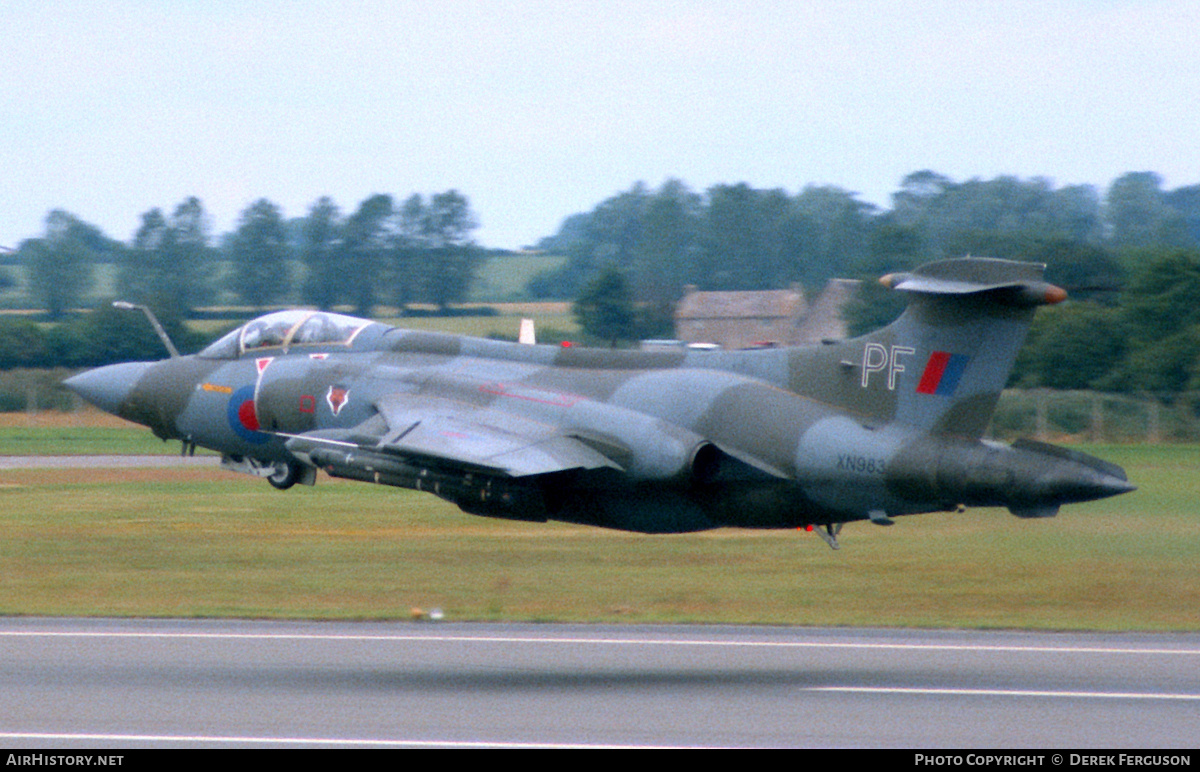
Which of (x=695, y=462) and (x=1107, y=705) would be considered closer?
(x=1107, y=705)

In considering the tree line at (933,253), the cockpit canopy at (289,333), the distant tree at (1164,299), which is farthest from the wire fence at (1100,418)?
the cockpit canopy at (289,333)

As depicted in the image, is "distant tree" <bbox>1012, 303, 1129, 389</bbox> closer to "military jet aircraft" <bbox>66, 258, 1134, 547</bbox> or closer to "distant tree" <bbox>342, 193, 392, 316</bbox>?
"distant tree" <bbox>342, 193, 392, 316</bbox>

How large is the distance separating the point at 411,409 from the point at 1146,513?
15.4 meters

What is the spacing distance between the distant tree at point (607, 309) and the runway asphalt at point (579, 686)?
57.9 meters

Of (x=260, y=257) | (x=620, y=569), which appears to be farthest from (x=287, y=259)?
(x=620, y=569)

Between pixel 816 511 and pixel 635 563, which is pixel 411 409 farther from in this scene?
pixel 635 563

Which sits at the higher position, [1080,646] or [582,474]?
[582,474]

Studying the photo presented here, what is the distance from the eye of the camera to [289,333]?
798 inches

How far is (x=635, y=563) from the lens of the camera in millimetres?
25188

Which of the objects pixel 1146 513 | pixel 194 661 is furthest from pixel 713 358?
pixel 1146 513

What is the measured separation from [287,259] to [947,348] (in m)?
79.6

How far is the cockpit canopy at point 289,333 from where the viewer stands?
20.0 metres

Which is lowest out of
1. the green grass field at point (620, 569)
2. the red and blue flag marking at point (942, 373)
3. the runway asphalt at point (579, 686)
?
the green grass field at point (620, 569)

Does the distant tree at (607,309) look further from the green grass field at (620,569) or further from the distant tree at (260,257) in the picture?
the green grass field at (620,569)
